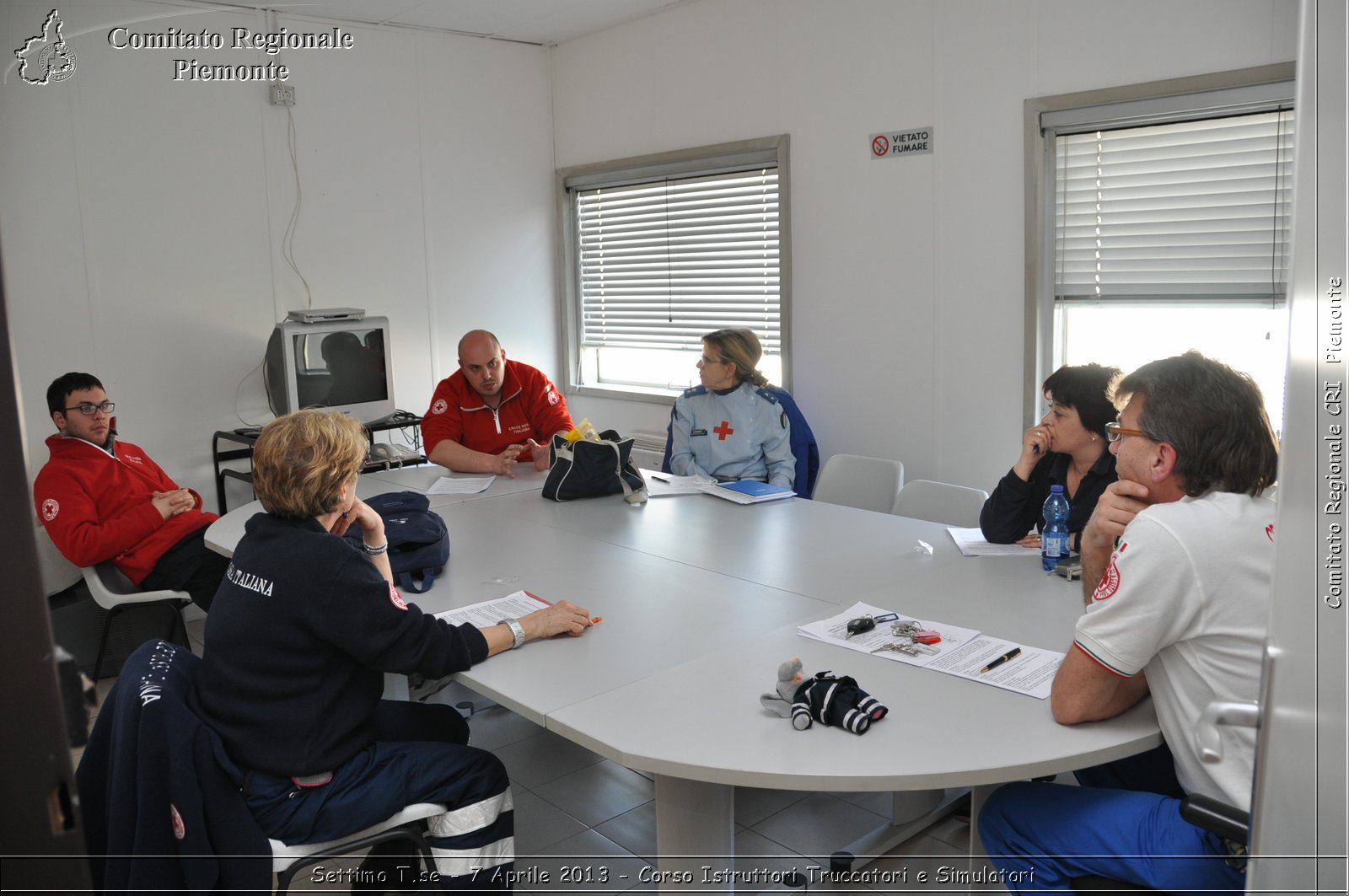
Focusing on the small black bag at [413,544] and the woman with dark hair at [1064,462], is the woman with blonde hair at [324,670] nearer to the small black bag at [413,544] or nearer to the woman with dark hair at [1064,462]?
the small black bag at [413,544]

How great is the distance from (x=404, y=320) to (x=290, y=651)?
13.5 ft

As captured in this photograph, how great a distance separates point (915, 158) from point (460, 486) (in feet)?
8.02

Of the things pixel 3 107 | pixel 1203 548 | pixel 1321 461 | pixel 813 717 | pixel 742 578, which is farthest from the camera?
pixel 3 107

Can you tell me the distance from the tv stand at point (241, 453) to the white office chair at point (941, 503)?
2.61 meters

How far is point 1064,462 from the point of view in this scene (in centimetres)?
288

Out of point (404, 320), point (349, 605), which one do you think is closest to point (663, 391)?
point (404, 320)

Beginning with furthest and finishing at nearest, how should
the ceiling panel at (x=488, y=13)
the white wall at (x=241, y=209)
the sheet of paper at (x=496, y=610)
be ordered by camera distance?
1. the ceiling panel at (x=488, y=13)
2. the white wall at (x=241, y=209)
3. the sheet of paper at (x=496, y=610)

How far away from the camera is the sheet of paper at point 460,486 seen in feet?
12.6

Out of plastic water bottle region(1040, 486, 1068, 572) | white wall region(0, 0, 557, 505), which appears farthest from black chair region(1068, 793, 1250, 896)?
white wall region(0, 0, 557, 505)

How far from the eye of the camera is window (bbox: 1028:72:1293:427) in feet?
11.4

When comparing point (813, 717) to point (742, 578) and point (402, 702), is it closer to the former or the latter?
point (742, 578)

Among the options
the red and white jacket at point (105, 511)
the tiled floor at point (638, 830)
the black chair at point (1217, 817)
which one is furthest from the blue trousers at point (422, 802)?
the red and white jacket at point (105, 511)

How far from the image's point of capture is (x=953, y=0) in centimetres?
419

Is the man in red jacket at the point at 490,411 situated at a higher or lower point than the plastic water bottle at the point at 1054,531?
higher
